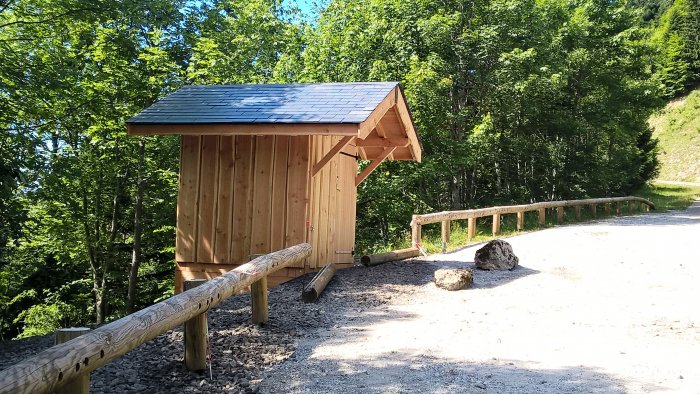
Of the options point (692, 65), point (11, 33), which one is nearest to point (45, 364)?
point (11, 33)

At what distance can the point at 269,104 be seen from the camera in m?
9.84

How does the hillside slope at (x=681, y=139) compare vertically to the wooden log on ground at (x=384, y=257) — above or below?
above

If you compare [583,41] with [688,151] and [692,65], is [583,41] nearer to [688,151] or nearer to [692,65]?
[688,151]

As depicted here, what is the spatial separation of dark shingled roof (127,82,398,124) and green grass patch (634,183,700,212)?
23.2 meters

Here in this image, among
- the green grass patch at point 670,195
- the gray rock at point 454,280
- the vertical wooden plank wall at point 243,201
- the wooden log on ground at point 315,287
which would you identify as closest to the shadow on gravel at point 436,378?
the wooden log on ground at point 315,287

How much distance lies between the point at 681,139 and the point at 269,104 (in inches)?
2056

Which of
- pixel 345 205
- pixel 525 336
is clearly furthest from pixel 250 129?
pixel 525 336

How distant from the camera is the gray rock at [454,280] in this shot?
869 centimetres

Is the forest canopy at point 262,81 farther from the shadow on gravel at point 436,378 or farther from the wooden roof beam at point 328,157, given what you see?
the shadow on gravel at point 436,378

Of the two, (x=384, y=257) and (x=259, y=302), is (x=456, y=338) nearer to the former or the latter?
(x=259, y=302)

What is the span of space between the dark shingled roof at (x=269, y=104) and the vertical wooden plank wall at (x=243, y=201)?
0.53m

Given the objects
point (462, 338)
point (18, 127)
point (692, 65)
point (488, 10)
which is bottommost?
point (462, 338)

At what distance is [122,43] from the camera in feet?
Answer: 46.9

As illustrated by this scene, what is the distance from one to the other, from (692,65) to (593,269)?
188 ft
